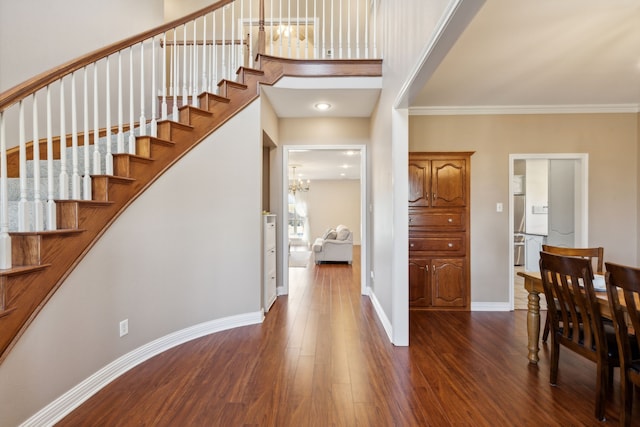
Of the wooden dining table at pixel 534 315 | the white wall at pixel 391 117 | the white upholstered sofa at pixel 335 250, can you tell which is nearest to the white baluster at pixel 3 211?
the white wall at pixel 391 117

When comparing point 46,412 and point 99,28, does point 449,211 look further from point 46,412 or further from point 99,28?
point 99,28

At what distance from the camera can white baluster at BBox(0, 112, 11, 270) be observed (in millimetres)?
1473

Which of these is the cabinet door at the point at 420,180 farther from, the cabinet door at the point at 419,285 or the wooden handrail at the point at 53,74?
the wooden handrail at the point at 53,74

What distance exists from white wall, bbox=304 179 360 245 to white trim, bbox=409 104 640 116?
750 centimetres

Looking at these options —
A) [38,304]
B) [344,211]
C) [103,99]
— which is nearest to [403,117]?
[38,304]

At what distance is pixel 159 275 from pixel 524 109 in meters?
4.42

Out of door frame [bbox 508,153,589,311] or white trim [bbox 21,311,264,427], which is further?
door frame [bbox 508,153,589,311]

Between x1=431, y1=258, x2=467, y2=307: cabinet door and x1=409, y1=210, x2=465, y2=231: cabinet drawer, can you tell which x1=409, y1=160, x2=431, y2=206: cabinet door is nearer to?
x1=409, y1=210, x2=465, y2=231: cabinet drawer

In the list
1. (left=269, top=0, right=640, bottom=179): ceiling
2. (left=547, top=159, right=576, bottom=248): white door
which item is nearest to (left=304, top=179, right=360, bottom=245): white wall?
(left=547, top=159, right=576, bottom=248): white door

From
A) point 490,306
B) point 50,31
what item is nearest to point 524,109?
point 490,306

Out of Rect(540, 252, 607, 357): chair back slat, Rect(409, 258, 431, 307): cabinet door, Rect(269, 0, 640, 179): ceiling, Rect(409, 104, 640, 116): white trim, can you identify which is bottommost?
Rect(409, 258, 431, 307): cabinet door

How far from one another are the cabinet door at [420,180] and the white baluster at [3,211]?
3.47 meters

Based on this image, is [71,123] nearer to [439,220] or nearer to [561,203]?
[439,220]

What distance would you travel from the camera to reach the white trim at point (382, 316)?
113 inches
